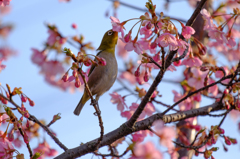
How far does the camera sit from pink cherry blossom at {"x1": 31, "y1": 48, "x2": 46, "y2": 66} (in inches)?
150

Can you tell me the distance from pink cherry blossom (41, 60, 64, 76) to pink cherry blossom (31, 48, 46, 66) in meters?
0.12

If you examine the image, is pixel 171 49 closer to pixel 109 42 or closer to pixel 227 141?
pixel 227 141

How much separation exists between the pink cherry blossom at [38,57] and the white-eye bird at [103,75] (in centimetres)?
66

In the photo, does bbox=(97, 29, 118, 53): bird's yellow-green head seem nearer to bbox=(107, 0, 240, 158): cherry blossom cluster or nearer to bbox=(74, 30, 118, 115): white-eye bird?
bbox=(74, 30, 118, 115): white-eye bird

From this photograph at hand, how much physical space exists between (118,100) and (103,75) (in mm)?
386

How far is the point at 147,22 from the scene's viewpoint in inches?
95.3

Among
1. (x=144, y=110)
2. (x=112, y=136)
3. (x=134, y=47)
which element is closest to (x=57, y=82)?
(x=144, y=110)

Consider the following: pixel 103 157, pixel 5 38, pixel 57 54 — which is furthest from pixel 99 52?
pixel 103 157

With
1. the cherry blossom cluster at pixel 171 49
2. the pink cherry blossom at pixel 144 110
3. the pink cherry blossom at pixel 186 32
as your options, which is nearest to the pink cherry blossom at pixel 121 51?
the cherry blossom cluster at pixel 171 49

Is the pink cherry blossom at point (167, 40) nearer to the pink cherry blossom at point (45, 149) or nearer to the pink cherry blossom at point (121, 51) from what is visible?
the pink cherry blossom at point (45, 149)

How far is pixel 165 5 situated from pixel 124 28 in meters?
3.02

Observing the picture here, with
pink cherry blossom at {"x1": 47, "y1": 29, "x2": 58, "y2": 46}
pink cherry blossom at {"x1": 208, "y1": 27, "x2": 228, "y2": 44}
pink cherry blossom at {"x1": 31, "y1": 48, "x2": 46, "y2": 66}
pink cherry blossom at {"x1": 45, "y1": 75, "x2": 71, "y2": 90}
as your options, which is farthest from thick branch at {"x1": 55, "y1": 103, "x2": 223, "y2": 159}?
pink cherry blossom at {"x1": 45, "y1": 75, "x2": 71, "y2": 90}

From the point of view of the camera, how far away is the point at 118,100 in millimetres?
3867

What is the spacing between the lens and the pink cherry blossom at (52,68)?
3.68m
